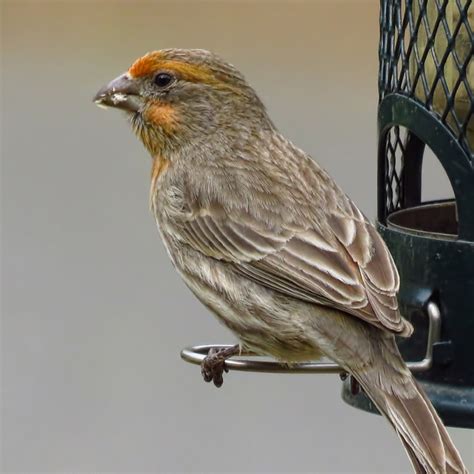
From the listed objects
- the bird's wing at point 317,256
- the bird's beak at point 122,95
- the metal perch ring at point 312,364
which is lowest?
the metal perch ring at point 312,364

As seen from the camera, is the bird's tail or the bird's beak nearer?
the bird's tail

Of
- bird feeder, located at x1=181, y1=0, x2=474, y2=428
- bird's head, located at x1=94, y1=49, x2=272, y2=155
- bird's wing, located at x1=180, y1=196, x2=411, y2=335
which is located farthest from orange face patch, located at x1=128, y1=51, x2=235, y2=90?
bird feeder, located at x1=181, y1=0, x2=474, y2=428

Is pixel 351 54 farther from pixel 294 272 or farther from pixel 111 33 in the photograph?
pixel 294 272

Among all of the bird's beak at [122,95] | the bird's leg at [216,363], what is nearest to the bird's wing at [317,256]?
the bird's leg at [216,363]

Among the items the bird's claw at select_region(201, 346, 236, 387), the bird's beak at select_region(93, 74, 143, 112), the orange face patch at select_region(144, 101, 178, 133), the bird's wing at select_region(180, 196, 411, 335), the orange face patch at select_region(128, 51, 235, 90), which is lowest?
the bird's claw at select_region(201, 346, 236, 387)

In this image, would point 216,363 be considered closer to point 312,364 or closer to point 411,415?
point 312,364

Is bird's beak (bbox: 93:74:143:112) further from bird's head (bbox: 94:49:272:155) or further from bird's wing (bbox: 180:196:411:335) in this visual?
bird's wing (bbox: 180:196:411:335)

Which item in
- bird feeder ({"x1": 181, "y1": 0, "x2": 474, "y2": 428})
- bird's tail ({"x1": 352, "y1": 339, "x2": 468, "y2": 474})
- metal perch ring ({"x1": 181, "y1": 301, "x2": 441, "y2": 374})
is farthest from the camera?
bird feeder ({"x1": 181, "y1": 0, "x2": 474, "y2": 428})

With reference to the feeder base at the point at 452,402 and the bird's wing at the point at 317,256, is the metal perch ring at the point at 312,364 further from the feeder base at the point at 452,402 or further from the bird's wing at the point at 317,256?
the bird's wing at the point at 317,256

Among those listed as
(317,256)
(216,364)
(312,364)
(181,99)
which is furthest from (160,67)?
(312,364)
